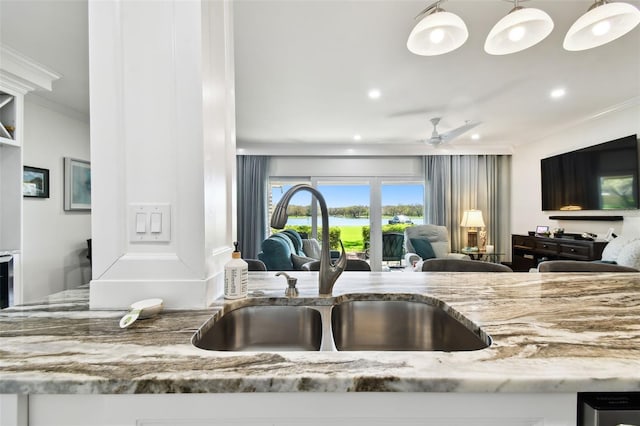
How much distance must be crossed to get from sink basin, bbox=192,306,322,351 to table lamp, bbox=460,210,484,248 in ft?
15.8

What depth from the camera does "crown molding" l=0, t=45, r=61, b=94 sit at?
237cm

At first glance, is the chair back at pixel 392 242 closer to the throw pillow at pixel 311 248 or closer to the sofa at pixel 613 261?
the throw pillow at pixel 311 248

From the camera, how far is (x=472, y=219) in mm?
5004

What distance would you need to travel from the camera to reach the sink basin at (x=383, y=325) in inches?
39.8

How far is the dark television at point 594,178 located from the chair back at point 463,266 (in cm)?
293

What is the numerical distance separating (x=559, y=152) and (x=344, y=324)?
511cm

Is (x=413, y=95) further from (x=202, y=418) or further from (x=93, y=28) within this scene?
(x=202, y=418)

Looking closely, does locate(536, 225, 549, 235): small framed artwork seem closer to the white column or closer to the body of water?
the body of water

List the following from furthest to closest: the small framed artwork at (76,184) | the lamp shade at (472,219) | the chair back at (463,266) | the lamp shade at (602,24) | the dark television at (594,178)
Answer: the lamp shade at (472,219) → the small framed artwork at (76,184) → the dark television at (594,178) → the chair back at (463,266) → the lamp shade at (602,24)

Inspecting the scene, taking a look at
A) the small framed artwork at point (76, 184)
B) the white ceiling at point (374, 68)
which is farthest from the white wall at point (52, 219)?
the white ceiling at point (374, 68)

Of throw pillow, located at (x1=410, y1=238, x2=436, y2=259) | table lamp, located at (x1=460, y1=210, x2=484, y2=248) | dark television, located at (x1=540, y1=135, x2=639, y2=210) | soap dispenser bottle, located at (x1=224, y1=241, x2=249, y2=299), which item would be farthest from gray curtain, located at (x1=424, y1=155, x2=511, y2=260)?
soap dispenser bottle, located at (x1=224, y1=241, x2=249, y2=299)

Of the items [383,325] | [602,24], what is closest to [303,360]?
[383,325]

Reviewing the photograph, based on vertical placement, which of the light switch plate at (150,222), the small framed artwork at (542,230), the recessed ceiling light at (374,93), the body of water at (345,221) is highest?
the recessed ceiling light at (374,93)

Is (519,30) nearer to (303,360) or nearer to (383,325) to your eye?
(383,325)
